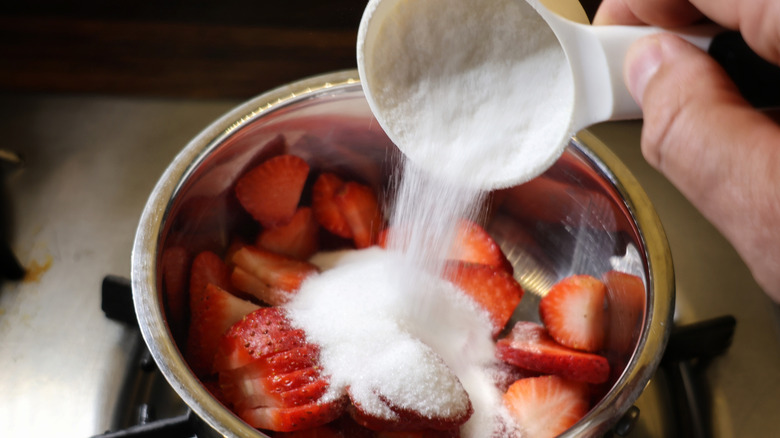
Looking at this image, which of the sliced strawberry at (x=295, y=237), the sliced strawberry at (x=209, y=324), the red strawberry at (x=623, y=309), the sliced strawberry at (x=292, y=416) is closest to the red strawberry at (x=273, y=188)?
the sliced strawberry at (x=295, y=237)

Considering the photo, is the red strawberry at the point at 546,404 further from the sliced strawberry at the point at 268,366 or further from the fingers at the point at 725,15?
the fingers at the point at 725,15

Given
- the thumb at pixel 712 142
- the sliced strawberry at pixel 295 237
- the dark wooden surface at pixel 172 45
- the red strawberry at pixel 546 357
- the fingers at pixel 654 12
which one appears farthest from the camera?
the dark wooden surface at pixel 172 45

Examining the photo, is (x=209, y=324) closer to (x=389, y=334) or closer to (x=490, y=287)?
(x=389, y=334)

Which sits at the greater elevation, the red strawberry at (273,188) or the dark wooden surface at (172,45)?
the dark wooden surface at (172,45)

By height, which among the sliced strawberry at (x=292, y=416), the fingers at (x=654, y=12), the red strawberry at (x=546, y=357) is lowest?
the red strawberry at (x=546, y=357)

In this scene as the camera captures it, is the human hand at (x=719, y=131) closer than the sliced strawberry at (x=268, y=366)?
Yes

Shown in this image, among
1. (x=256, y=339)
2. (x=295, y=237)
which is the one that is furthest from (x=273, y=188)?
(x=256, y=339)

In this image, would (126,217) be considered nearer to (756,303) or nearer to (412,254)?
(412,254)

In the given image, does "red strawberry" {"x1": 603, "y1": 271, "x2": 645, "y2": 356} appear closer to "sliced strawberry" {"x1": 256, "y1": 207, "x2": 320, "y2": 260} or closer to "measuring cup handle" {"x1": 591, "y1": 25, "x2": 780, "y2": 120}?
"measuring cup handle" {"x1": 591, "y1": 25, "x2": 780, "y2": 120}
